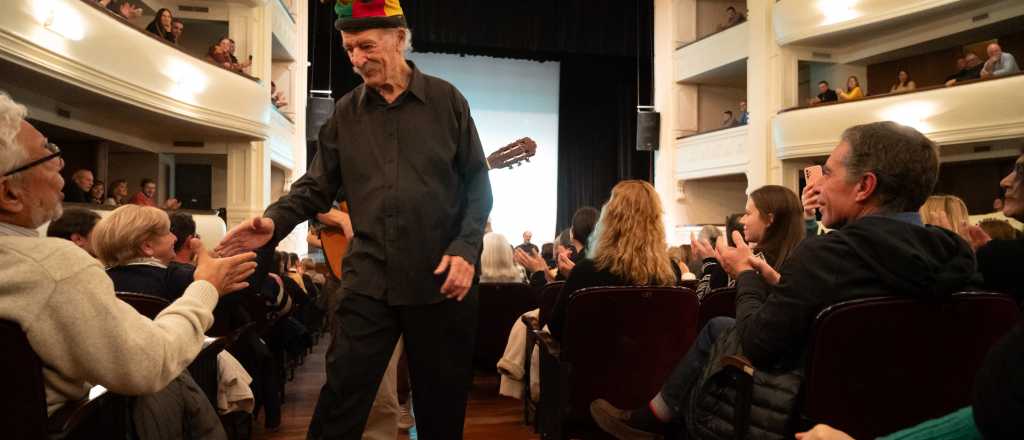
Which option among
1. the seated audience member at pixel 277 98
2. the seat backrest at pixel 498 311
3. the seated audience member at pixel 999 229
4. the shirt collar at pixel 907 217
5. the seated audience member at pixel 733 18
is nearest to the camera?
the shirt collar at pixel 907 217

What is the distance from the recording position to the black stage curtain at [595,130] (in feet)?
56.7

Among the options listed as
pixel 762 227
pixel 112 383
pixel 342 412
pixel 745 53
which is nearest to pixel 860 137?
pixel 762 227

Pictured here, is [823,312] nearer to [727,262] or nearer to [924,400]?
[924,400]

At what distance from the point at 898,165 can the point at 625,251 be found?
51.1 inches

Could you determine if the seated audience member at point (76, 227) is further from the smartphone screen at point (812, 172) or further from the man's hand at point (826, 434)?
the man's hand at point (826, 434)

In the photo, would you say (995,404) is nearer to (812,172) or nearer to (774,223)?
(812,172)

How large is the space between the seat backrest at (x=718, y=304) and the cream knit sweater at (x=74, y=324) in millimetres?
2146

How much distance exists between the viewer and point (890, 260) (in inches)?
60.4

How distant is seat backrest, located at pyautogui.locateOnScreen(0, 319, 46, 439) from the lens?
112 cm

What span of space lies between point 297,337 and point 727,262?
3978 millimetres

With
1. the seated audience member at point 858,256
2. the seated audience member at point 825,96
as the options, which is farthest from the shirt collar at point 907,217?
the seated audience member at point 825,96

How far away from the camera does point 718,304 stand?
2992mm

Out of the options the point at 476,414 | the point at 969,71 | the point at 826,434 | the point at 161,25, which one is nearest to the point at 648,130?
the point at 969,71

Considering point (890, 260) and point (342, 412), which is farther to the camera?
point (342, 412)
